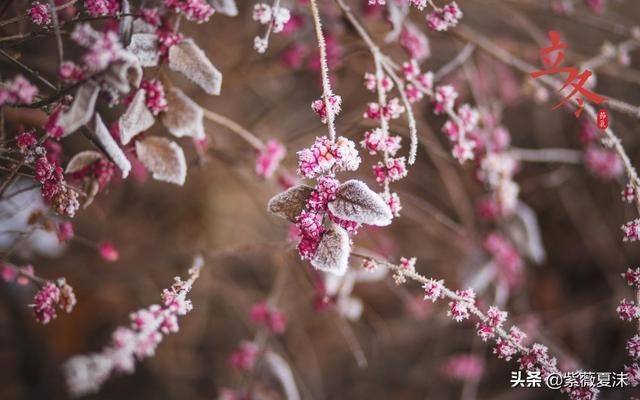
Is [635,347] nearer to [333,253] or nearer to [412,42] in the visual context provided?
[333,253]

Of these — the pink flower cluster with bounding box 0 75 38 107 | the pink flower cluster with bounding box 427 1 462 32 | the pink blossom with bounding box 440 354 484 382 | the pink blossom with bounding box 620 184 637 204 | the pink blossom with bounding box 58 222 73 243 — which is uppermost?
the pink flower cluster with bounding box 427 1 462 32

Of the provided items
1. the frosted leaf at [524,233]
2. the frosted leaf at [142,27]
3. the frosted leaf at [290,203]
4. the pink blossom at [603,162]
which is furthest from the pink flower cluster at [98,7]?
the pink blossom at [603,162]

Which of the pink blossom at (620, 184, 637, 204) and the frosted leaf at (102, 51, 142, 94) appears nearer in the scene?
the frosted leaf at (102, 51, 142, 94)

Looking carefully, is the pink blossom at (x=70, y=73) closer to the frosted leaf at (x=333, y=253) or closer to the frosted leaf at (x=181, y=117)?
the frosted leaf at (x=181, y=117)

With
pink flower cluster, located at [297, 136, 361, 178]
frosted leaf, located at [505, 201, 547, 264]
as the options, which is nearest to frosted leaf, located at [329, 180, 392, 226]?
pink flower cluster, located at [297, 136, 361, 178]

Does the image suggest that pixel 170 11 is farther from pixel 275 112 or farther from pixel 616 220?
pixel 616 220

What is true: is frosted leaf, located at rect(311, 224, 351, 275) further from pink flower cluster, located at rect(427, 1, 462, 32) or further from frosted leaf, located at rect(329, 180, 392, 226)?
pink flower cluster, located at rect(427, 1, 462, 32)
